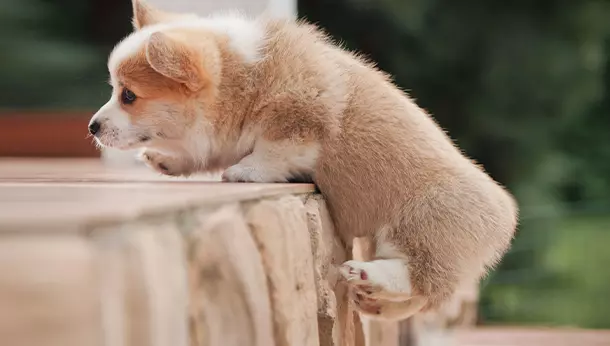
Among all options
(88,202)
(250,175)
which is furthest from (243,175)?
(88,202)

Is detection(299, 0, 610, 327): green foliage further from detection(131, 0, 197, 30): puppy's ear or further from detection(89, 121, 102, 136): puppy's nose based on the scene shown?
detection(89, 121, 102, 136): puppy's nose

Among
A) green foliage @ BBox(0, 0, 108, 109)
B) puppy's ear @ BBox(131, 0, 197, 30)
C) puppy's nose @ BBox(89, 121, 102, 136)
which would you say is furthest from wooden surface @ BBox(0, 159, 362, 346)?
green foliage @ BBox(0, 0, 108, 109)

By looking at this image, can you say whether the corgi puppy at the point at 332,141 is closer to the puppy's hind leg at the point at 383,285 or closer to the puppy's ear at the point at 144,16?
the puppy's hind leg at the point at 383,285

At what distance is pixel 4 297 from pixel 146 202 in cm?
23

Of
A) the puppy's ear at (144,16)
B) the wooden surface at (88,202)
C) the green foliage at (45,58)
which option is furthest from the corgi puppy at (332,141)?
the green foliage at (45,58)

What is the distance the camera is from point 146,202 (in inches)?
29.6

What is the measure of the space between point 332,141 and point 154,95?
302 mm

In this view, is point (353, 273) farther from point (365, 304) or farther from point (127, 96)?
point (127, 96)

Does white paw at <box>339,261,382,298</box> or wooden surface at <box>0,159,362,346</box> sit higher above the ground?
wooden surface at <box>0,159,362,346</box>

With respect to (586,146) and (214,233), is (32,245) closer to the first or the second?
(214,233)

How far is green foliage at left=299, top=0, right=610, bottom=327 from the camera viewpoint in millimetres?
3238

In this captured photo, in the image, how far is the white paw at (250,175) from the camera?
1298mm

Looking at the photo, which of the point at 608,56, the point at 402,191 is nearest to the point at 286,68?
the point at 402,191

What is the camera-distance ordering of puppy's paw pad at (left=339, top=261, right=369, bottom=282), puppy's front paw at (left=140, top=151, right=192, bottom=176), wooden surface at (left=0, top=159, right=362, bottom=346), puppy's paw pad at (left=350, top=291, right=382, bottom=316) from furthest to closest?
puppy's front paw at (left=140, top=151, right=192, bottom=176)
puppy's paw pad at (left=350, top=291, right=382, bottom=316)
puppy's paw pad at (left=339, top=261, right=369, bottom=282)
wooden surface at (left=0, top=159, right=362, bottom=346)
